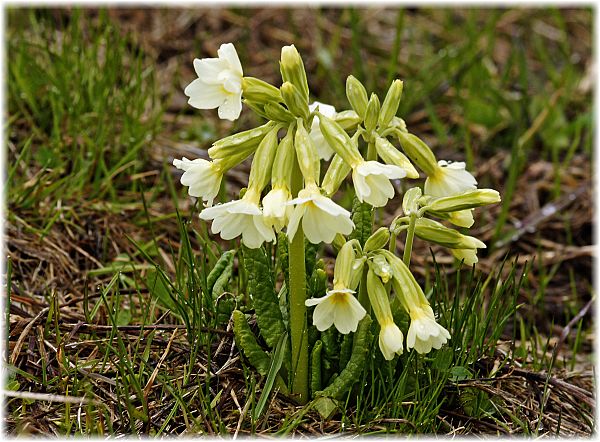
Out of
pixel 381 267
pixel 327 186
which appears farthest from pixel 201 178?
pixel 381 267

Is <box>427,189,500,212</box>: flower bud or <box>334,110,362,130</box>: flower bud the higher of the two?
<box>334,110,362,130</box>: flower bud

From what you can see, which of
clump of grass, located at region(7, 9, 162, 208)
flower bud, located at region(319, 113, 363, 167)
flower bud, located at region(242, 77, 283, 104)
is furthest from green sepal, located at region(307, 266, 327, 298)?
clump of grass, located at region(7, 9, 162, 208)

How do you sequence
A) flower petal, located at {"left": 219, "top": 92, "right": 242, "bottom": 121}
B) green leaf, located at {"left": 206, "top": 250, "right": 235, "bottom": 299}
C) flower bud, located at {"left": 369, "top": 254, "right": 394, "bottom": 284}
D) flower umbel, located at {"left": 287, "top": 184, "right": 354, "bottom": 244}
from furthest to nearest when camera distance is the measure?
green leaf, located at {"left": 206, "top": 250, "right": 235, "bottom": 299} < flower bud, located at {"left": 369, "top": 254, "right": 394, "bottom": 284} < flower petal, located at {"left": 219, "top": 92, "right": 242, "bottom": 121} < flower umbel, located at {"left": 287, "top": 184, "right": 354, "bottom": 244}

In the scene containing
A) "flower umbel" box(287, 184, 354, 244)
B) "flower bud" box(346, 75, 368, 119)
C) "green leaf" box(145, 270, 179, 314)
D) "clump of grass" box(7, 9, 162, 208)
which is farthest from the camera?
"clump of grass" box(7, 9, 162, 208)

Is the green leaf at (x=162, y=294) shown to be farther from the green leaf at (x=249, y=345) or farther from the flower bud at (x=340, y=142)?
the flower bud at (x=340, y=142)

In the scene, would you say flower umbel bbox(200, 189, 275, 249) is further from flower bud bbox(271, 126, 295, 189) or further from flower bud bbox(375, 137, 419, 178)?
Result: flower bud bbox(375, 137, 419, 178)

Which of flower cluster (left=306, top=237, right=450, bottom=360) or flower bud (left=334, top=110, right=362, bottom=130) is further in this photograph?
flower bud (left=334, top=110, right=362, bottom=130)

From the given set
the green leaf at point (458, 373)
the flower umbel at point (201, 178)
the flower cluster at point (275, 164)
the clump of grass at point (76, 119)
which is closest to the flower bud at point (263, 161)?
the flower cluster at point (275, 164)

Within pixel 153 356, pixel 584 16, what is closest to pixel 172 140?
pixel 153 356
